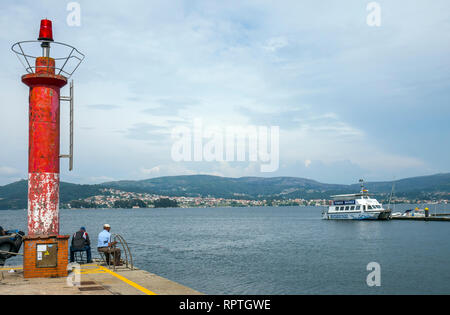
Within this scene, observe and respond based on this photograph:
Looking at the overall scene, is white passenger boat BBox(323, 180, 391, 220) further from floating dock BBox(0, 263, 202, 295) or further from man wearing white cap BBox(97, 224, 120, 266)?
floating dock BBox(0, 263, 202, 295)

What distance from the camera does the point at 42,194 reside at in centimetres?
1459

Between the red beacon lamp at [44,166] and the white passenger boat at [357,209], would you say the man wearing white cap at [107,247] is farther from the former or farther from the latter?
the white passenger boat at [357,209]

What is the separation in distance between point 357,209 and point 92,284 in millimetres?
80405

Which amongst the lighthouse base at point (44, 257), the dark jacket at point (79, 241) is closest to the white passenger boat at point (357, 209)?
the dark jacket at point (79, 241)

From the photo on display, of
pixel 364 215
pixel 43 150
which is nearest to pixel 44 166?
pixel 43 150

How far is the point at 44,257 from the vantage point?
14219mm

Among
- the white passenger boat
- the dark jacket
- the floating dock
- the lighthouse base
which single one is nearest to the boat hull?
the white passenger boat

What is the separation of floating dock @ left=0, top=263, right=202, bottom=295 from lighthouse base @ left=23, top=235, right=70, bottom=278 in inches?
13.9

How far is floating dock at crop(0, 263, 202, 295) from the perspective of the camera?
12.1 m

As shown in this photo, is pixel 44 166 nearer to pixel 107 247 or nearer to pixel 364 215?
pixel 107 247
